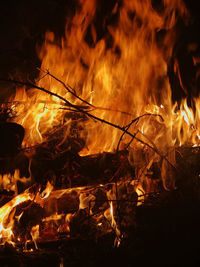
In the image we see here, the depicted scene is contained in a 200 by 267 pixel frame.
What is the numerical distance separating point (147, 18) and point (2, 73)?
102 inches

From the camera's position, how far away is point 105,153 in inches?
103

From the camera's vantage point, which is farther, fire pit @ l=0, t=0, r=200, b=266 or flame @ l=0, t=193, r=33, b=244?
flame @ l=0, t=193, r=33, b=244

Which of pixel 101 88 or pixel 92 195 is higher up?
pixel 101 88

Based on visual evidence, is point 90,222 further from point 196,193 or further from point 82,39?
point 82,39

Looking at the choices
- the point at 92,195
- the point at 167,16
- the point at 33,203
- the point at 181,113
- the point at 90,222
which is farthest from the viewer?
the point at 181,113

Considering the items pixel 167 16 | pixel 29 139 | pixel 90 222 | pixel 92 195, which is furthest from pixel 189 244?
pixel 167 16

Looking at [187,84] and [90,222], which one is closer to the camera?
[90,222]

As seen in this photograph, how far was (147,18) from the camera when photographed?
3.53 metres

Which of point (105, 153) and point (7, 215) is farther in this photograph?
point (105, 153)

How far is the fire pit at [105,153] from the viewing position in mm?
1968

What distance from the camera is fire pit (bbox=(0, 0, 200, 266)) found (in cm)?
197

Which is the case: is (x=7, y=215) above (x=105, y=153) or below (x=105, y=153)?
below

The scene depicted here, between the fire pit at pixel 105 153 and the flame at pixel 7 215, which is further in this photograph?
the flame at pixel 7 215

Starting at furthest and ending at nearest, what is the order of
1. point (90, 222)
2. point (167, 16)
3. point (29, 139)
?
point (167, 16), point (29, 139), point (90, 222)
